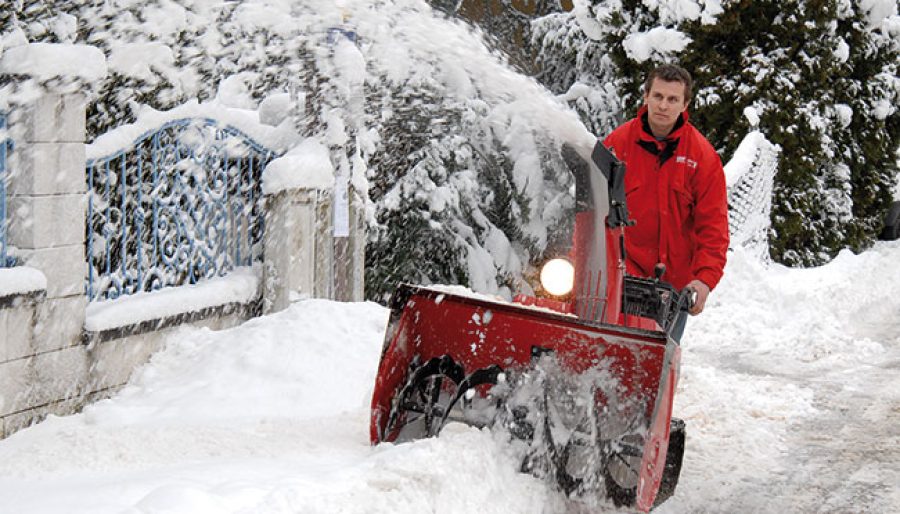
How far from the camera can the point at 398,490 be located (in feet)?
12.0

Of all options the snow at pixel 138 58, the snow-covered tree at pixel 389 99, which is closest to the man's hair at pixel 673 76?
the snow-covered tree at pixel 389 99

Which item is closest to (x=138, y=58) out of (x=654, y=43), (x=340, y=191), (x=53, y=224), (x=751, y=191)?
(x=340, y=191)

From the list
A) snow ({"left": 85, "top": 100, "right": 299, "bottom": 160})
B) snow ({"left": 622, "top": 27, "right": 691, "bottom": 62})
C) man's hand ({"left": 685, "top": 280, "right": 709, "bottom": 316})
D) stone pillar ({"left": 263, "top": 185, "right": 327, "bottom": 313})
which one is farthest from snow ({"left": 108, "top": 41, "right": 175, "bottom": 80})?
snow ({"left": 622, "top": 27, "right": 691, "bottom": 62})

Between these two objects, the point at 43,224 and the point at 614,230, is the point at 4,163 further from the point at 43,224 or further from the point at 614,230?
the point at 614,230

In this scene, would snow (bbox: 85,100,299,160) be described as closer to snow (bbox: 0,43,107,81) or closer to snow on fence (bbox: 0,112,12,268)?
snow (bbox: 0,43,107,81)

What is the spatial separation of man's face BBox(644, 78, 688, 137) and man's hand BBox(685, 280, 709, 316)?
2.43 feet

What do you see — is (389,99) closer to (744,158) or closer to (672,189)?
(744,158)

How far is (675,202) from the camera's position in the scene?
4730 mm

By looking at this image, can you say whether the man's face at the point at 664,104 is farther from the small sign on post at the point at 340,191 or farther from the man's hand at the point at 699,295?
the small sign on post at the point at 340,191

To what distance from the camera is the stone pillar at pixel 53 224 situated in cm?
543

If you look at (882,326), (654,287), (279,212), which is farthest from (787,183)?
(654,287)

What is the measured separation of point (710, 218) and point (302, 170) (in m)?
3.38

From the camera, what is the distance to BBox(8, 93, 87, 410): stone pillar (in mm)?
5430

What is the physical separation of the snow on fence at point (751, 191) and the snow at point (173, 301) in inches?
216
